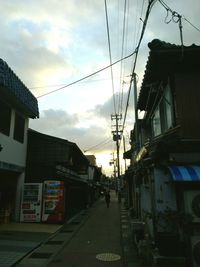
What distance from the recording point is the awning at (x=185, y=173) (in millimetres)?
7121

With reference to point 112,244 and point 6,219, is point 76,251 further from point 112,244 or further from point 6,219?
point 6,219

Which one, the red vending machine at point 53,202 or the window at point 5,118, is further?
the red vending machine at point 53,202

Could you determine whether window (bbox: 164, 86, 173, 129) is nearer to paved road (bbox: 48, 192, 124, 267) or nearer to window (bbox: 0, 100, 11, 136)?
paved road (bbox: 48, 192, 124, 267)

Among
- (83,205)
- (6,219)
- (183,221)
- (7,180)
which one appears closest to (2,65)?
(7,180)

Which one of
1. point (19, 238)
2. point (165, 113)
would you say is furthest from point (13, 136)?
point (165, 113)

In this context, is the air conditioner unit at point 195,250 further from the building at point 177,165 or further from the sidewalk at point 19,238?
the sidewalk at point 19,238

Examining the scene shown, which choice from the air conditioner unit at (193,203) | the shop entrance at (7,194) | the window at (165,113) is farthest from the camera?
the shop entrance at (7,194)

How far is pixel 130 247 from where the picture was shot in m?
12.7

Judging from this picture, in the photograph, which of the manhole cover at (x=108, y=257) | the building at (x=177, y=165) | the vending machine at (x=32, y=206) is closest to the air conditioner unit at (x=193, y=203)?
the building at (x=177, y=165)

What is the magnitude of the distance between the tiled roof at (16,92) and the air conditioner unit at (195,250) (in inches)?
438

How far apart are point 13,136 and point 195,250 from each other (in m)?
13.9

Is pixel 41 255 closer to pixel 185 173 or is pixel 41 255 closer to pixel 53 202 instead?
pixel 185 173

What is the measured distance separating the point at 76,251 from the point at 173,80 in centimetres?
798

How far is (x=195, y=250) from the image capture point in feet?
23.5
